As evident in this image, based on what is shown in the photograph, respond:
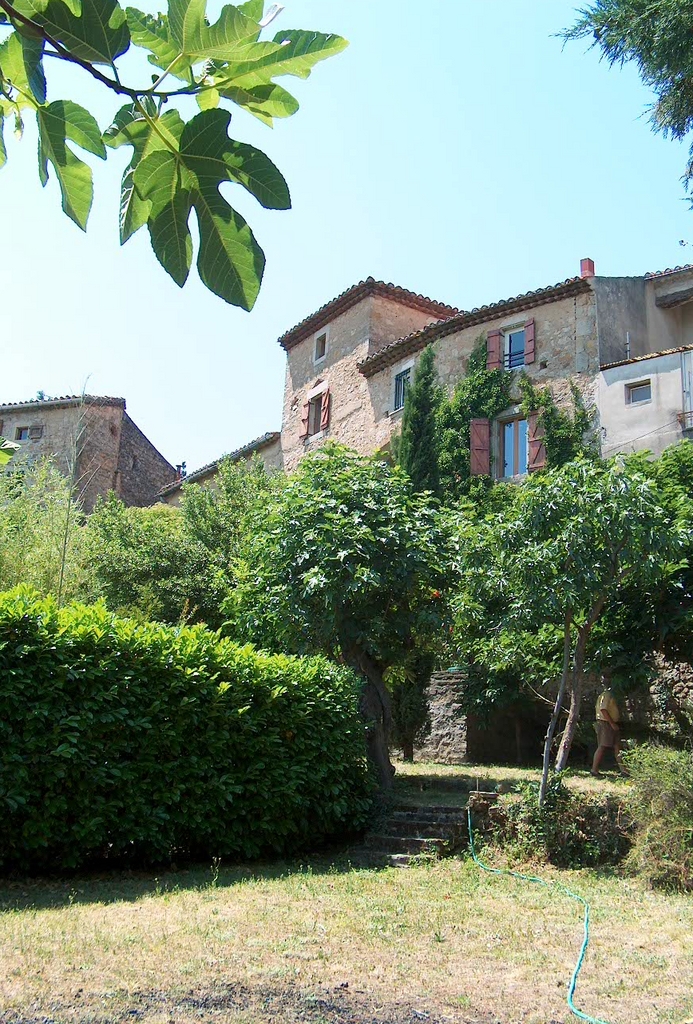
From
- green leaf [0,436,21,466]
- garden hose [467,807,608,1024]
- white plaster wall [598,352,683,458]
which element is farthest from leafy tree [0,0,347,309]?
white plaster wall [598,352,683,458]

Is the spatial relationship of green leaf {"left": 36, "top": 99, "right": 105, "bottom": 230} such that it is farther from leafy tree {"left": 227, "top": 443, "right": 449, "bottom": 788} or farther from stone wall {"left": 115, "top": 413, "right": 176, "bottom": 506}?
stone wall {"left": 115, "top": 413, "right": 176, "bottom": 506}

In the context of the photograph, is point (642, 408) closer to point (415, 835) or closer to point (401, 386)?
point (401, 386)

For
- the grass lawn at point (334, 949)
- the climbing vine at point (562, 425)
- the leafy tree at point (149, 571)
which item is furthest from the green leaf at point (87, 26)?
the climbing vine at point (562, 425)

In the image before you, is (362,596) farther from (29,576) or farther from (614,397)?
(614,397)

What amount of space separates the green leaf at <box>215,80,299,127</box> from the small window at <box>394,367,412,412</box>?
23600 millimetres

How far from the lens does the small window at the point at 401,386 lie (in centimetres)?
2492

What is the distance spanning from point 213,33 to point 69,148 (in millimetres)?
292

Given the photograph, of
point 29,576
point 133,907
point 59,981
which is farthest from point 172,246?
point 29,576

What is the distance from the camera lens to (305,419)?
29125 millimetres

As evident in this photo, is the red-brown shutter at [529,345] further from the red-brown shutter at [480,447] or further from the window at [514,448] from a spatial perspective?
the red-brown shutter at [480,447]

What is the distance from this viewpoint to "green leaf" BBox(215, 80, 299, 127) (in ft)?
4.37

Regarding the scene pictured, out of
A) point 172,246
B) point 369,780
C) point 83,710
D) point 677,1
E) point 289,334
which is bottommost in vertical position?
point 369,780

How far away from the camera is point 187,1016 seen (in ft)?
14.5

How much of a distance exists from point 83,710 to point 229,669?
1.69 metres
